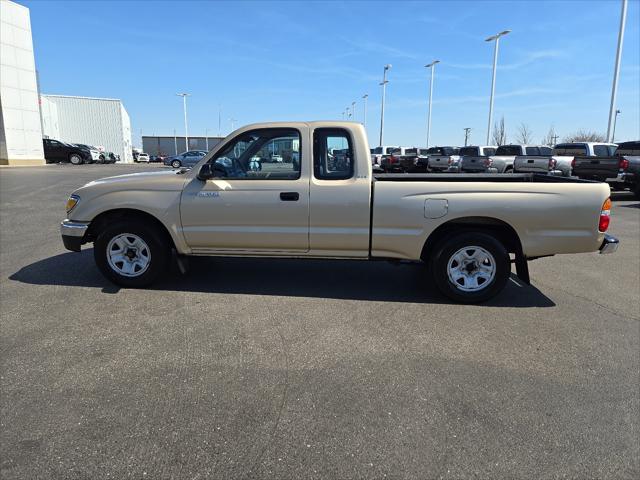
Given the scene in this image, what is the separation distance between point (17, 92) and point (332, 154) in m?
35.2

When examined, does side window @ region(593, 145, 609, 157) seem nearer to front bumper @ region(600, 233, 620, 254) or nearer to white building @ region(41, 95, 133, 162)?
front bumper @ region(600, 233, 620, 254)

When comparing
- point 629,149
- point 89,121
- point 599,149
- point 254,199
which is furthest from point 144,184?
point 89,121

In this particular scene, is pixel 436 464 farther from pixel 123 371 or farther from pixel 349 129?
pixel 349 129

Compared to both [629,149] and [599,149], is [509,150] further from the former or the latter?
[629,149]

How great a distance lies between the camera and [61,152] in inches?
1494

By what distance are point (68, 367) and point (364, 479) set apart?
7.78 ft

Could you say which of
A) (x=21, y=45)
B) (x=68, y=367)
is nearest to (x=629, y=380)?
(x=68, y=367)

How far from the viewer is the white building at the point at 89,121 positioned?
5603cm

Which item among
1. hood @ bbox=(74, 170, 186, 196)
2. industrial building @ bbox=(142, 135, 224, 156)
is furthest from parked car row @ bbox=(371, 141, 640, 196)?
industrial building @ bbox=(142, 135, 224, 156)

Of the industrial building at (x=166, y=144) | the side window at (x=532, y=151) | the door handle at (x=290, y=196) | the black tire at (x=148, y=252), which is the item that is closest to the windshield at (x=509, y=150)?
the side window at (x=532, y=151)

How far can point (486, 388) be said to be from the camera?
3166 millimetres

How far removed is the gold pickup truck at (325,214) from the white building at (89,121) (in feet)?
190

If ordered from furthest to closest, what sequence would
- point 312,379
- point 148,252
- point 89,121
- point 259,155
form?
point 89,121 → point 148,252 → point 259,155 → point 312,379

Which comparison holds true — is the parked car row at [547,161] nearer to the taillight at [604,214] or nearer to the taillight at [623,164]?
the taillight at [623,164]
